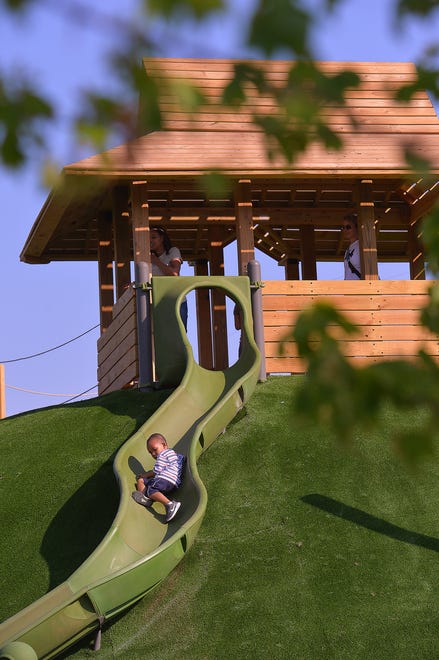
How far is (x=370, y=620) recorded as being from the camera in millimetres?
9531

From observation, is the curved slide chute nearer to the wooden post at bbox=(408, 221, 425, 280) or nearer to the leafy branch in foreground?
the wooden post at bbox=(408, 221, 425, 280)

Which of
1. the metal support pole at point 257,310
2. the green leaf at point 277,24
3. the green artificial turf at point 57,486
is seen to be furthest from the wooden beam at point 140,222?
the green leaf at point 277,24

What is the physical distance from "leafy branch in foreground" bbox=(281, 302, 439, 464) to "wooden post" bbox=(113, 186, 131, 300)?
1345cm

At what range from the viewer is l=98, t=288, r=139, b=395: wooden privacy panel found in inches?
607

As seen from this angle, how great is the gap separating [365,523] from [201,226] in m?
8.57

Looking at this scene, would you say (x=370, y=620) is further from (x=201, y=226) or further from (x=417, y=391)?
(x=201, y=226)

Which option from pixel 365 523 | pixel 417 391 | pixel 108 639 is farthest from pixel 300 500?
pixel 417 391

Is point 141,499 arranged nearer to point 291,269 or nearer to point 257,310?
point 257,310

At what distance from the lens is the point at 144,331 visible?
14914 mm

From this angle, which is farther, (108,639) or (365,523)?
(365,523)

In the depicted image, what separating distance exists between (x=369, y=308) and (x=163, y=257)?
303 cm

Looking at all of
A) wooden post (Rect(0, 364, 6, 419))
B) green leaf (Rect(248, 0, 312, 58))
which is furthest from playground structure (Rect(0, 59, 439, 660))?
green leaf (Rect(248, 0, 312, 58))

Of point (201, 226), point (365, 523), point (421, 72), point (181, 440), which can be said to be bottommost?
point (365, 523)

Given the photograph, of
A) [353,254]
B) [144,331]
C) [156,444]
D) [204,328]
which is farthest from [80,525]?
[204,328]
